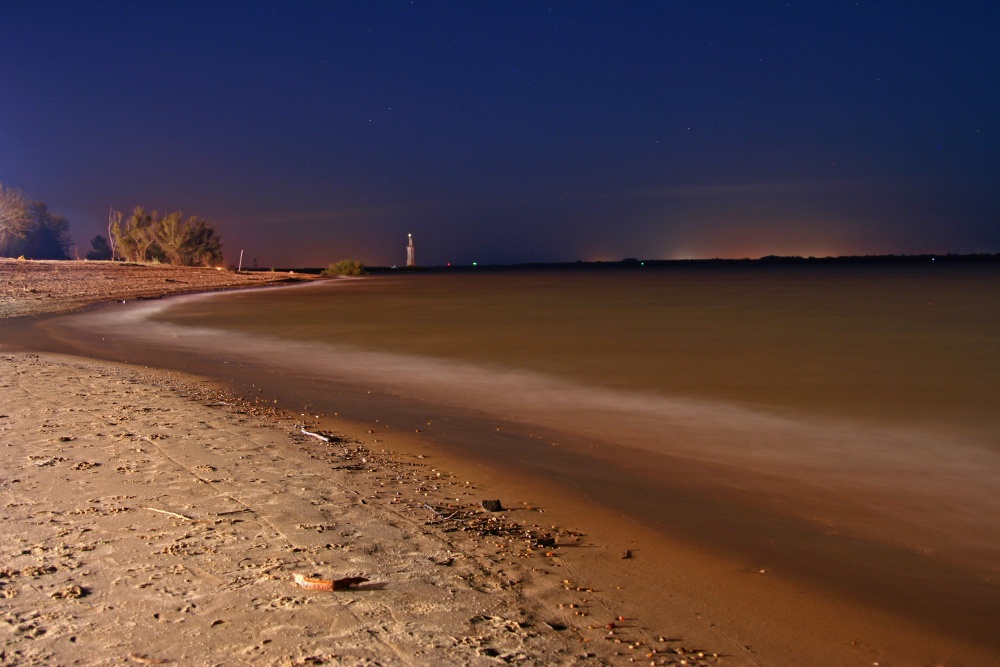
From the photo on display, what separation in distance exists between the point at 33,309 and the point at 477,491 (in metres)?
25.0

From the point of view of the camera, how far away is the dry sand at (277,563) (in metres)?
3.19

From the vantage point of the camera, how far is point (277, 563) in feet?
13.0

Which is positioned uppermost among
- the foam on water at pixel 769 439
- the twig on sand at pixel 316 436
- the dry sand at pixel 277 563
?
the dry sand at pixel 277 563

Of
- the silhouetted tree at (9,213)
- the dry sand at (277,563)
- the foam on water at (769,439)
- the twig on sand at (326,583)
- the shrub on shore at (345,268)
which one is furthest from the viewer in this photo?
the shrub on shore at (345,268)

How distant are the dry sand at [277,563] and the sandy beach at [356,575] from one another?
12 millimetres

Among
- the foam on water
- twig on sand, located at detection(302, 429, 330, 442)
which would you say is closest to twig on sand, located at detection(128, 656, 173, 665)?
twig on sand, located at detection(302, 429, 330, 442)

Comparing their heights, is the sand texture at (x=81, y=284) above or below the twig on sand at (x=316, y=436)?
above

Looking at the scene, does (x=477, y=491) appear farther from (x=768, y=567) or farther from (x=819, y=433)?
(x=819, y=433)

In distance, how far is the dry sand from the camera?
3193 mm

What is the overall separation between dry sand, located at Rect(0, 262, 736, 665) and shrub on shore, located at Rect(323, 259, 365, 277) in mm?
91988

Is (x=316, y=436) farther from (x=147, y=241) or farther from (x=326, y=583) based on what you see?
(x=147, y=241)

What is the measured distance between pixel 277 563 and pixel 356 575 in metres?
0.41

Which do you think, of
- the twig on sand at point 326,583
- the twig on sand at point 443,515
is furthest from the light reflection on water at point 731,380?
the twig on sand at point 326,583

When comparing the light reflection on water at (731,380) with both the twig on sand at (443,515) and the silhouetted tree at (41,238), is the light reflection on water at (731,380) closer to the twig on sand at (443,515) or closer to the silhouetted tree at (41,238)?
the twig on sand at (443,515)
